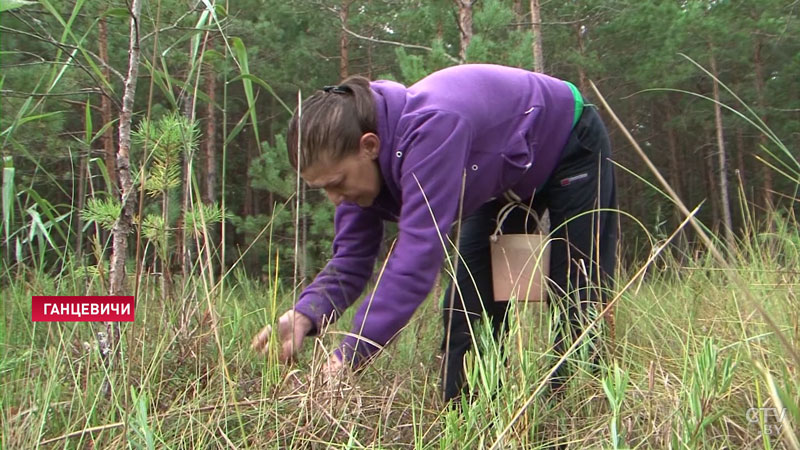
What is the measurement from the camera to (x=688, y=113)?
15.3m

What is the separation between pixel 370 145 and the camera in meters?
1.58

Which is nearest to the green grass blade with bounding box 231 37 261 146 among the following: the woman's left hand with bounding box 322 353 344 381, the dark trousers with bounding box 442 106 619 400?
the woman's left hand with bounding box 322 353 344 381

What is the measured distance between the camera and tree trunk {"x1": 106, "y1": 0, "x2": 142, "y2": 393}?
52.0 inches

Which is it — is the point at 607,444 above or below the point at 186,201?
below

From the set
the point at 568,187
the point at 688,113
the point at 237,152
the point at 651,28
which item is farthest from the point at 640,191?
the point at 568,187

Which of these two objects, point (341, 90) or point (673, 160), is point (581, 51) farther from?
point (341, 90)

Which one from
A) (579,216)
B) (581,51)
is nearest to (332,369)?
(579,216)

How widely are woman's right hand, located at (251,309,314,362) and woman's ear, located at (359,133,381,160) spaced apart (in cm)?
41

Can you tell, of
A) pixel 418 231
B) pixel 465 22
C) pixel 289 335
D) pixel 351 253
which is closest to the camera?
pixel 418 231

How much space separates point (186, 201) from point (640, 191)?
1668 cm

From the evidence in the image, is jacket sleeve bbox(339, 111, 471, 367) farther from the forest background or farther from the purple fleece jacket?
the forest background

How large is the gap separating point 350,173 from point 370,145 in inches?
3.3

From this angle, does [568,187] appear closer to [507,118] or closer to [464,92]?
[507,118]

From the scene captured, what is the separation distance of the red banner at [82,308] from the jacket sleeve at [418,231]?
45cm
